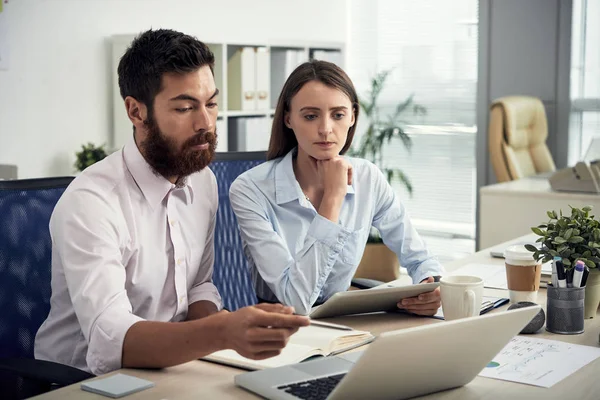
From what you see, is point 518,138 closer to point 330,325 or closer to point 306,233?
point 306,233

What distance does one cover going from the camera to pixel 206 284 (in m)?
1.86

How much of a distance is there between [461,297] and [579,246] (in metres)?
0.27

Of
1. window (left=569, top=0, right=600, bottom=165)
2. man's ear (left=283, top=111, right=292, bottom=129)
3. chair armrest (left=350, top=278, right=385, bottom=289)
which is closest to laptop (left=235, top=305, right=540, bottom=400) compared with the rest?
chair armrest (left=350, top=278, right=385, bottom=289)

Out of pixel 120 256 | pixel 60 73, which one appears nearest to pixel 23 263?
pixel 120 256

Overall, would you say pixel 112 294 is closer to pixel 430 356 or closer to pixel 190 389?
pixel 190 389

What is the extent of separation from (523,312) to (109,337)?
0.71 m

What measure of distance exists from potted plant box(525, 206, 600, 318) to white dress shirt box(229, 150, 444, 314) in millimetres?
411

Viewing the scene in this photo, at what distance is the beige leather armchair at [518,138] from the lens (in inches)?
172

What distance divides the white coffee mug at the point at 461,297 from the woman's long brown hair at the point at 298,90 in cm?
65

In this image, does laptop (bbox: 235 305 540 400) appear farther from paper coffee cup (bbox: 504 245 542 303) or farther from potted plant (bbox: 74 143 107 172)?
potted plant (bbox: 74 143 107 172)

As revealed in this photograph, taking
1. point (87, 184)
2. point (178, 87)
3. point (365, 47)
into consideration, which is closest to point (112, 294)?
point (87, 184)

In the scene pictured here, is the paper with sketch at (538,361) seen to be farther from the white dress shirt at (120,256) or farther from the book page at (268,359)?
the white dress shirt at (120,256)

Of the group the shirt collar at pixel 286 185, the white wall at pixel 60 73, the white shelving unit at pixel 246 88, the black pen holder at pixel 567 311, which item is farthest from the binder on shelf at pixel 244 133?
the black pen holder at pixel 567 311

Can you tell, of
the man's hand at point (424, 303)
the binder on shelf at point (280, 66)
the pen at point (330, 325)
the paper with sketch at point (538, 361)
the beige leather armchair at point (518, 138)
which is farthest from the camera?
the binder on shelf at point (280, 66)
